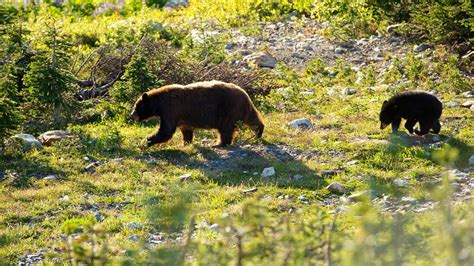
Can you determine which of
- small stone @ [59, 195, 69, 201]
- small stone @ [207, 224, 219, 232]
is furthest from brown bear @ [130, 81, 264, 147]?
small stone @ [207, 224, 219, 232]

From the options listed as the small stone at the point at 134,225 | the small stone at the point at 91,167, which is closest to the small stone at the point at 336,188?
the small stone at the point at 134,225

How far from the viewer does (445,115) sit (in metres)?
13.9

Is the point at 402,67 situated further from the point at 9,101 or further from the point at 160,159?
the point at 9,101

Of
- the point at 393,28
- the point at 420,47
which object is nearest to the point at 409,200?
the point at 420,47

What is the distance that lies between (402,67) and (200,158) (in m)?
7.02

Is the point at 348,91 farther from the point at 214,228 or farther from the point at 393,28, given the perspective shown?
the point at 214,228

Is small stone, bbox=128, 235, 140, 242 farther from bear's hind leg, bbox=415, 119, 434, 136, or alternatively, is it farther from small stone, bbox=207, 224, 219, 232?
bear's hind leg, bbox=415, 119, 434, 136

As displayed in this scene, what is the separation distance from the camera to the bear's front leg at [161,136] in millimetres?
12855

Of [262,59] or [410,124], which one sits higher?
[410,124]

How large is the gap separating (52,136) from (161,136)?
6.66 feet

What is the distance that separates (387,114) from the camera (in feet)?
43.1

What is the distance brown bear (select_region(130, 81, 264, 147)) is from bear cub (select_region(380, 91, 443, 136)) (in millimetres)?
2226

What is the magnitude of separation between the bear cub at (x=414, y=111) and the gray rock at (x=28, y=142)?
5984 millimetres

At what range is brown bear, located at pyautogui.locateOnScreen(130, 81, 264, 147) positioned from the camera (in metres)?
12.9
